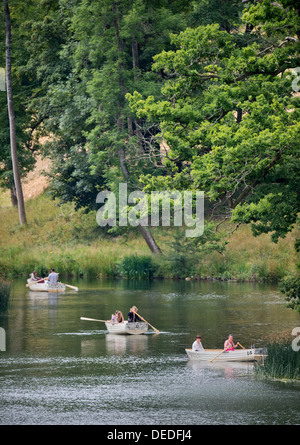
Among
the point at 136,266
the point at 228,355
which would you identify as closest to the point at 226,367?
the point at 228,355

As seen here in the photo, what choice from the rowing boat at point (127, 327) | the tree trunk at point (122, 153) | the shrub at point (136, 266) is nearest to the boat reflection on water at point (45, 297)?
the shrub at point (136, 266)

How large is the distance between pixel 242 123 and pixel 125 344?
9432mm

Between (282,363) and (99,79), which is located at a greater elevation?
(99,79)

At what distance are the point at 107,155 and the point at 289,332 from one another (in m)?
29.6

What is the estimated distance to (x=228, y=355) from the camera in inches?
972

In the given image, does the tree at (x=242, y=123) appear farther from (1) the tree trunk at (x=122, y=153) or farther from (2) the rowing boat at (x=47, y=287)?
(1) the tree trunk at (x=122, y=153)

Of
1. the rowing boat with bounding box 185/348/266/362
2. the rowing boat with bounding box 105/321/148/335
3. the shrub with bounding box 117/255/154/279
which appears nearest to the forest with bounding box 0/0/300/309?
the shrub with bounding box 117/255/154/279

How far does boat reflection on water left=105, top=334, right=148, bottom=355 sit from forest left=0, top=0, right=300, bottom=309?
15.3ft

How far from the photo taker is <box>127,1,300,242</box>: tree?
25797 millimetres

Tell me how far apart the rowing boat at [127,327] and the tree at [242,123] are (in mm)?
5765

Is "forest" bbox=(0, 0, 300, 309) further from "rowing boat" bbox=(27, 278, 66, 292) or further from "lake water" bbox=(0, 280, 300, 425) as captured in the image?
"rowing boat" bbox=(27, 278, 66, 292)

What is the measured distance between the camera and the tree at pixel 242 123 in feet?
84.6

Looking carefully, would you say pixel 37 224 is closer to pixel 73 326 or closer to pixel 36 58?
pixel 36 58

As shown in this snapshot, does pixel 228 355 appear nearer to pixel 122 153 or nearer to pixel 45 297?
pixel 45 297
